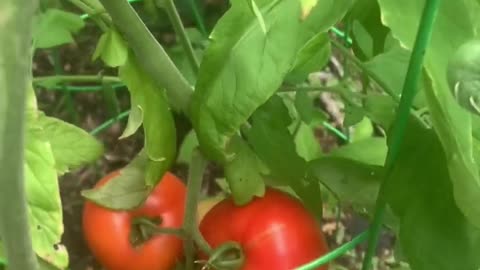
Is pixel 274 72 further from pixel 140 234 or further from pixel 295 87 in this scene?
pixel 140 234

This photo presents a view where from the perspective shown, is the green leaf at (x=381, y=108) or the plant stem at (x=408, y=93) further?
the green leaf at (x=381, y=108)

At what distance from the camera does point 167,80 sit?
23.4 inches

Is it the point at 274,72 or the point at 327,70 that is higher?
the point at 274,72

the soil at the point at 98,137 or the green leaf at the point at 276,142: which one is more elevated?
the green leaf at the point at 276,142

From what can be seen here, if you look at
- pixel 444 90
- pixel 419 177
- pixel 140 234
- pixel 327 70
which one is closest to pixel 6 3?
pixel 444 90

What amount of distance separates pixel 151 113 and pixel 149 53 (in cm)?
4

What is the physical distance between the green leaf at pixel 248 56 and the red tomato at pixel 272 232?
150 mm

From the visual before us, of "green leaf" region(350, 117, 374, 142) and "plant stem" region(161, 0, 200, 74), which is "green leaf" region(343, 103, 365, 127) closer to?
"plant stem" region(161, 0, 200, 74)

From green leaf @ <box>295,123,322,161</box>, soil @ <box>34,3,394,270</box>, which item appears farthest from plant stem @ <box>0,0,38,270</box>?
soil @ <box>34,3,394,270</box>

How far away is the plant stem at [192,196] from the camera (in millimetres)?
645

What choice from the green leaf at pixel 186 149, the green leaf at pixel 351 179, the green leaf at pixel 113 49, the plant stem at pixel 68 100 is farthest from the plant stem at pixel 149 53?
the plant stem at pixel 68 100

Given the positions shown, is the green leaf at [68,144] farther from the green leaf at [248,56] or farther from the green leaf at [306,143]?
the green leaf at [306,143]

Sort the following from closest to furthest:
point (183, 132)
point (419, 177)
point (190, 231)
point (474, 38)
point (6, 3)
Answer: point (6, 3) < point (474, 38) < point (419, 177) < point (190, 231) < point (183, 132)

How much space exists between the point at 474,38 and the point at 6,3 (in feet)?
0.79
